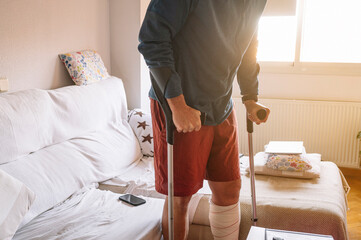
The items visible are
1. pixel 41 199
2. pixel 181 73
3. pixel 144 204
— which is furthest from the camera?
pixel 144 204

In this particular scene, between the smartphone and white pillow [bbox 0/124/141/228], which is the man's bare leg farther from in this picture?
white pillow [bbox 0/124/141/228]

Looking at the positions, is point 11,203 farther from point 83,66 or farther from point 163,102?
point 83,66

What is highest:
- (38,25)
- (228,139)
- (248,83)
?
(38,25)

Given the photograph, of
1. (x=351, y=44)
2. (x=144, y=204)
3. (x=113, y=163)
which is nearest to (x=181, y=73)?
(x=144, y=204)

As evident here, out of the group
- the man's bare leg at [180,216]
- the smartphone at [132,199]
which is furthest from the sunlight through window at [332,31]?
the man's bare leg at [180,216]

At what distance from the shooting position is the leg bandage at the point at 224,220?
5.30 ft

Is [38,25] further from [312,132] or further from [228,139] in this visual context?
[312,132]

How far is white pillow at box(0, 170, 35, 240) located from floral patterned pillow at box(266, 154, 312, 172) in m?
1.38

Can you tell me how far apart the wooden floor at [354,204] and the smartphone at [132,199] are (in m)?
1.44

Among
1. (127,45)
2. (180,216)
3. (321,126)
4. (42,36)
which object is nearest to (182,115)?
(180,216)

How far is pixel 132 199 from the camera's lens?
2.02 m

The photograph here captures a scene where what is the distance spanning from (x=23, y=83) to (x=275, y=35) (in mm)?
2400

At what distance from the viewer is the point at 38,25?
2410 millimetres

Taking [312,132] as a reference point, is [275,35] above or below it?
above
